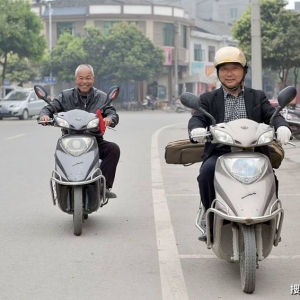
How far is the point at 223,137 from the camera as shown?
520cm

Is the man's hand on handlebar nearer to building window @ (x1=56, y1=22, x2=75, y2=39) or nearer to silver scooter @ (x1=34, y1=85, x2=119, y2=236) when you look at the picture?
silver scooter @ (x1=34, y1=85, x2=119, y2=236)

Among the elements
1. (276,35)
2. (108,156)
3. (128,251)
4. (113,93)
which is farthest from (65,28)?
(128,251)

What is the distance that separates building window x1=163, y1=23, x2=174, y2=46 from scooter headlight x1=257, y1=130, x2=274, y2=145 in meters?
64.4

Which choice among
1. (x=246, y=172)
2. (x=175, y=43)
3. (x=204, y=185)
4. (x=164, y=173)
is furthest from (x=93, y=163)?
(x=175, y=43)

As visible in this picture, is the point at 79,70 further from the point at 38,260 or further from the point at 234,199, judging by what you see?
the point at 234,199

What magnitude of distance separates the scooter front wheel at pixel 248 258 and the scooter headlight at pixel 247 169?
12.7 inches

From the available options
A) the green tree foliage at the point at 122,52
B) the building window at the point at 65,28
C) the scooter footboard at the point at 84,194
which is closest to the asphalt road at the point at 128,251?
the scooter footboard at the point at 84,194

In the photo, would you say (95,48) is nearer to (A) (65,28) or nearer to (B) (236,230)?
(A) (65,28)

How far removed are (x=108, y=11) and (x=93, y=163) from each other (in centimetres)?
6153

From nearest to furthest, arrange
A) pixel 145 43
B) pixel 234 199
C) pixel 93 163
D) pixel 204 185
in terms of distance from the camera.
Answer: pixel 234 199, pixel 204 185, pixel 93 163, pixel 145 43

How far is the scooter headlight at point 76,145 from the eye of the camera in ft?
24.0

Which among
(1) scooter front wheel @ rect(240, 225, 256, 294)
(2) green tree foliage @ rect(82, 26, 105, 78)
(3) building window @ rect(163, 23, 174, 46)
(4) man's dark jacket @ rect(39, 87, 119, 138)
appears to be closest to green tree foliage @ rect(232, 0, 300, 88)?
(4) man's dark jacket @ rect(39, 87, 119, 138)

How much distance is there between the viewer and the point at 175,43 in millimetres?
67500

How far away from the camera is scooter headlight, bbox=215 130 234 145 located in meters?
5.17
